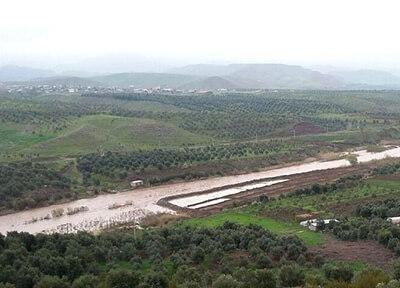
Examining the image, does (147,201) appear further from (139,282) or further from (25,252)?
(139,282)

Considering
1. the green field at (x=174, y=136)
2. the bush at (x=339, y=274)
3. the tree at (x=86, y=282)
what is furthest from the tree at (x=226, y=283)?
the green field at (x=174, y=136)

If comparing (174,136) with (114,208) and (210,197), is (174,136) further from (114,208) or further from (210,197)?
(114,208)

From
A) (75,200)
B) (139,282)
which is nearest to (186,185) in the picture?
(75,200)

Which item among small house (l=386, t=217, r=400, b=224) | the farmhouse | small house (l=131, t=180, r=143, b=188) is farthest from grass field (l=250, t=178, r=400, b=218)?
small house (l=131, t=180, r=143, b=188)

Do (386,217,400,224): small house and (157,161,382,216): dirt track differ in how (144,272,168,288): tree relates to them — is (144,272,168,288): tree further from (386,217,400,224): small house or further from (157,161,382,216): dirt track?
(157,161,382,216): dirt track

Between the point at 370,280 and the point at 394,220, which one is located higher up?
the point at 370,280

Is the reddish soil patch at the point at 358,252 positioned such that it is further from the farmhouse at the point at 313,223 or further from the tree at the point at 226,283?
the tree at the point at 226,283

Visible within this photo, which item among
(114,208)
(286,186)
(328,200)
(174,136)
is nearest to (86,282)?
(114,208)
